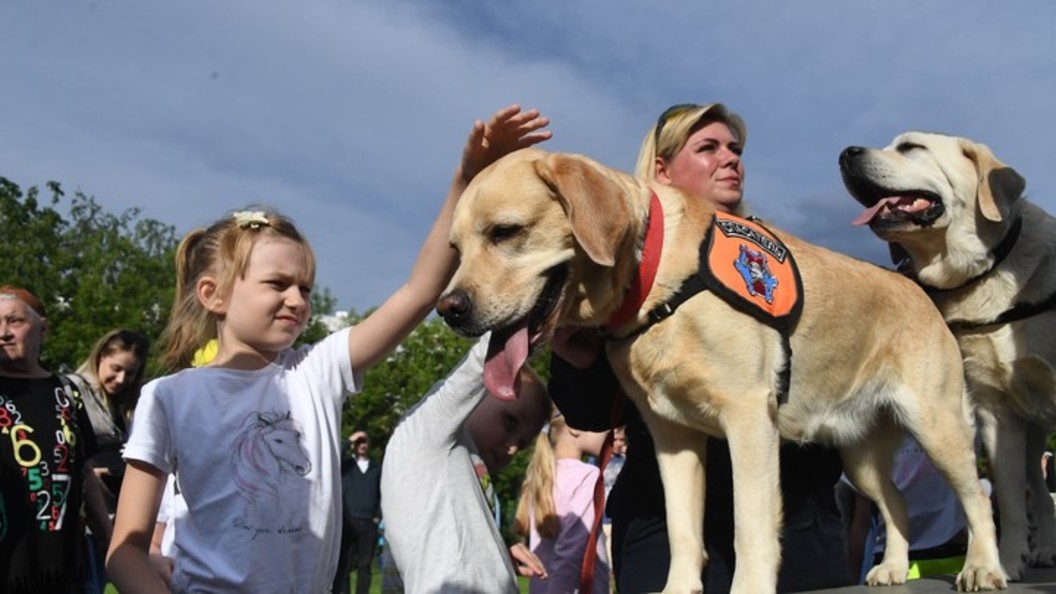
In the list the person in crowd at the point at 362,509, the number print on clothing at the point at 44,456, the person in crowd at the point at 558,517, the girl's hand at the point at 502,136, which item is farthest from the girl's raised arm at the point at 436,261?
the person in crowd at the point at 362,509

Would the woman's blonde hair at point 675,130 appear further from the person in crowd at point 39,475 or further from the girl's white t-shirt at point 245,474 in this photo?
the person in crowd at point 39,475

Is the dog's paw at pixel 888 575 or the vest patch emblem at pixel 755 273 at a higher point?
the vest patch emblem at pixel 755 273

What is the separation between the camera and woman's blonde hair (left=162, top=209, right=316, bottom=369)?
386 cm

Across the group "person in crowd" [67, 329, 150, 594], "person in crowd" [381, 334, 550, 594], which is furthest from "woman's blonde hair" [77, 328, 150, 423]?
"person in crowd" [381, 334, 550, 594]

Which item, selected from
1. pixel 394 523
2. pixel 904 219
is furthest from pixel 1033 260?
pixel 394 523

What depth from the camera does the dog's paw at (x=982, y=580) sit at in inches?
139

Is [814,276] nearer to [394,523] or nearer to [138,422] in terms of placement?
[394,523]

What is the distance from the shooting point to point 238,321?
12.3 ft

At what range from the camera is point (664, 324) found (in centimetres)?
314

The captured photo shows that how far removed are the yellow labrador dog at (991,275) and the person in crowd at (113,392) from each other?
5740mm

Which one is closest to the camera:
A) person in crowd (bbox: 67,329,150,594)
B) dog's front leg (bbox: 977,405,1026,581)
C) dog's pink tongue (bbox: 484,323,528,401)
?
dog's pink tongue (bbox: 484,323,528,401)

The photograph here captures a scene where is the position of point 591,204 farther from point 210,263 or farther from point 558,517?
point 558,517

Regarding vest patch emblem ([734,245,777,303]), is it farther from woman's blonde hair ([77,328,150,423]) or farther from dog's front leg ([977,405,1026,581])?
woman's blonde hair ([77,328,150,423])

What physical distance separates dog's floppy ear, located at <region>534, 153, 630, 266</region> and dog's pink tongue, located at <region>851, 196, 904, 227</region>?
1709mm
